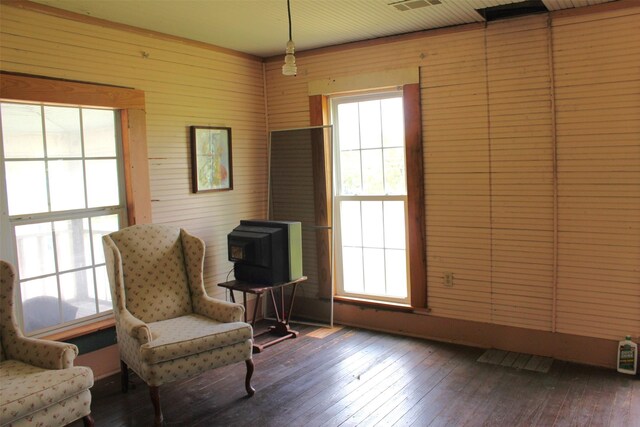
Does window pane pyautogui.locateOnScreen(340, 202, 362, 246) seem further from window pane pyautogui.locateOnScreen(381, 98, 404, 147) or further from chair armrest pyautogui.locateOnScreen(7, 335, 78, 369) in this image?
chair armrest pyautogui.locateOnScreen(7, 335, 78, 369)

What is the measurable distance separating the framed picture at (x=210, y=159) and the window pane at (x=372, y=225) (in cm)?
130

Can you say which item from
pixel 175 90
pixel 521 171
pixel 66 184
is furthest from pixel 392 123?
pixel 66 184

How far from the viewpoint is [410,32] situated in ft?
14.8

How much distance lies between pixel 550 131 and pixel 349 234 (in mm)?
2012

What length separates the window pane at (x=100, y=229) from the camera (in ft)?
13.0

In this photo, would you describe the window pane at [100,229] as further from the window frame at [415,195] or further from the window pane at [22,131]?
the window frame at [415,195]

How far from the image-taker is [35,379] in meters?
2.73

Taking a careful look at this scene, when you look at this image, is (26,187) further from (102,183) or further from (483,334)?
(483,334)

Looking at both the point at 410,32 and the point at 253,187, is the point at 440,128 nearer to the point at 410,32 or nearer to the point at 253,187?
the point at 410,32

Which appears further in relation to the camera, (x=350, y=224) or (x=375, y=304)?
(x=350, y=224)

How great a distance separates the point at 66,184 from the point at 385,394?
8.72ft

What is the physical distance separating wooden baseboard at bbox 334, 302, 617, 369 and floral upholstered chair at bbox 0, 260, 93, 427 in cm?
265

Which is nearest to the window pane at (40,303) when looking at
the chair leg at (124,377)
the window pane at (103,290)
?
the window pane at (103,290)

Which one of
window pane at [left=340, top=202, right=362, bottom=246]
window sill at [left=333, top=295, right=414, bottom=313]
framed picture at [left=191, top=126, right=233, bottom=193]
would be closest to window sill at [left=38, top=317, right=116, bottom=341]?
framed picture at [left=191, top=126, right=233, bottom=193]
